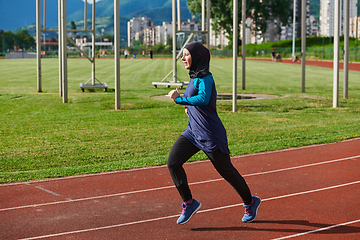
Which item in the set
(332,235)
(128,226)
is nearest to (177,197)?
(128,226)

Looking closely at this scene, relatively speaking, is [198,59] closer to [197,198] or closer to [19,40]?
[197,198]

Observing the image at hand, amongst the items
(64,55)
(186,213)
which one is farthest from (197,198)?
(64,55)

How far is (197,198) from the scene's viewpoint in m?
6.43

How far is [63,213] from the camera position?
583 centimetres

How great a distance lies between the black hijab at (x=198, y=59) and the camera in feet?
16.3

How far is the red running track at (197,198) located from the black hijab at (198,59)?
1809 millimetres

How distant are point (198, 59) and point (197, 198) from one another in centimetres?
229

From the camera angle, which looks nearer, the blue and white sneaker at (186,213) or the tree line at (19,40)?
the blue and white sneaker at (186,213)

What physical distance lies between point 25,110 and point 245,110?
24.9 ft

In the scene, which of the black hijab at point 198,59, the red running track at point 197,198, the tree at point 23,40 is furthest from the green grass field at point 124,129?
the tree at point 23,40

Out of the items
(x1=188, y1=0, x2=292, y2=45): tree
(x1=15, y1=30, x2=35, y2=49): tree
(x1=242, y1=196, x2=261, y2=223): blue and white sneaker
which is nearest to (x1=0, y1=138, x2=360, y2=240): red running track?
(x1=242, y1=196, x2=261, y2=223): blue and white sneaker

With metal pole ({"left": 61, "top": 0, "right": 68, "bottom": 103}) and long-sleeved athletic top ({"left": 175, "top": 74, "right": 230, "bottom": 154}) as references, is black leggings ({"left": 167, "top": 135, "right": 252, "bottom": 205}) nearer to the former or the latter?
long-sleeved athletic top ({"left": 175, "top": 74, "right": 230, "bottom": 154})

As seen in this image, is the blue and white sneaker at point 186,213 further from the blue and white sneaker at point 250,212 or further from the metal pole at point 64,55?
the metal pole at point 64,55

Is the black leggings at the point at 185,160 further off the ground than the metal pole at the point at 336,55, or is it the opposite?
the metal pole at the point at 336,55
